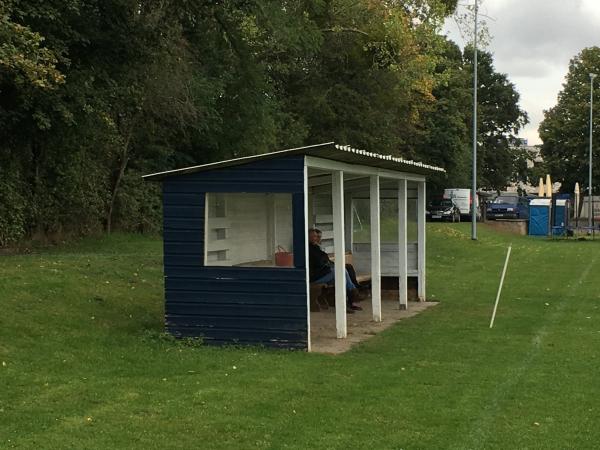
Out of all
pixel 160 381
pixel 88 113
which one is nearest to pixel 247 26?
pixel 88 113

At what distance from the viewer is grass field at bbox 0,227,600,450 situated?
19.5 ft

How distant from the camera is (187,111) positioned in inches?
882

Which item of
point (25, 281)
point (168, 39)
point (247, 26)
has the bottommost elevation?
point (25, 281)

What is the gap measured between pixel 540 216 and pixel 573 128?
85.3 ft

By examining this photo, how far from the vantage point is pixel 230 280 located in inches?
371

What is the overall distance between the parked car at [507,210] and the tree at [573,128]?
13397 mm

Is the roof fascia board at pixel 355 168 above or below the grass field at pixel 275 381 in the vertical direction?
above

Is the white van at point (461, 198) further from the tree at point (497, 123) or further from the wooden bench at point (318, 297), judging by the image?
the wooden bench at point (318, 297)

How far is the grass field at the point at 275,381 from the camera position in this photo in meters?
5.95

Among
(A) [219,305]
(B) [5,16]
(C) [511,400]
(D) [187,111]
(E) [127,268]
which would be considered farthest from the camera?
(D) [187,111]

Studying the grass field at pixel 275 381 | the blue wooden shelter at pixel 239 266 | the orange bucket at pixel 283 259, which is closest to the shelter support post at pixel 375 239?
the grass field at pixel 275 381

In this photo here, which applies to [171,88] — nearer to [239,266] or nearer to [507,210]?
[239,266]

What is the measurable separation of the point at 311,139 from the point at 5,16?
21997 millimetres

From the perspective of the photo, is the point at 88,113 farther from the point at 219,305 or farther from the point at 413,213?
the point at 219,305
